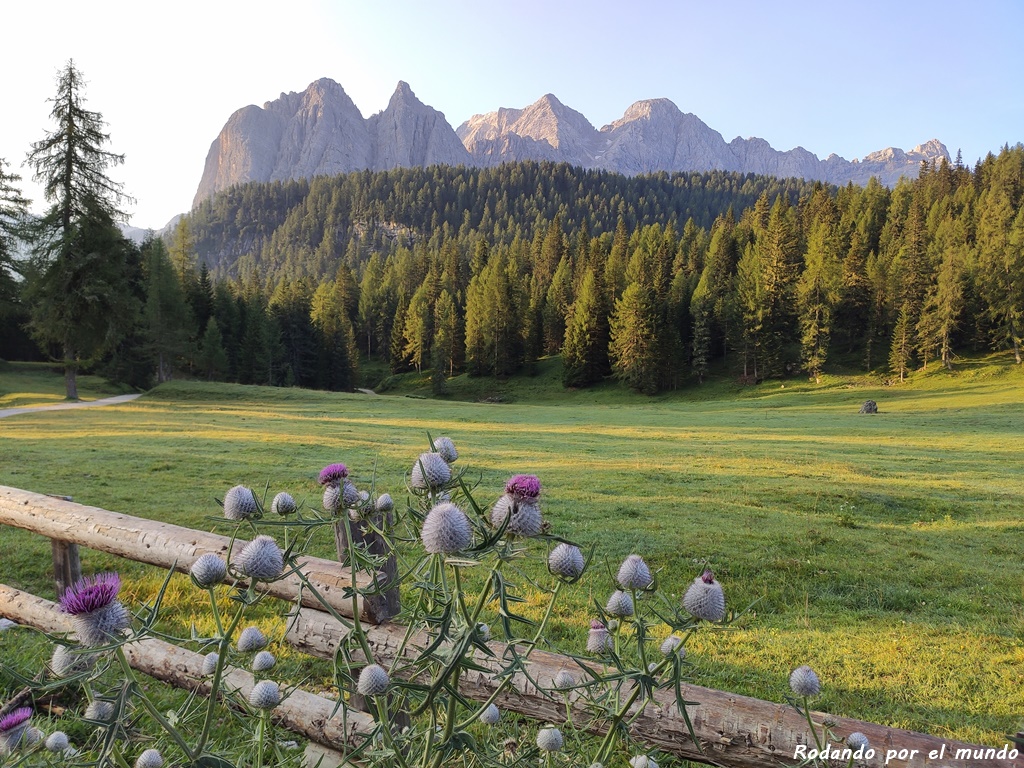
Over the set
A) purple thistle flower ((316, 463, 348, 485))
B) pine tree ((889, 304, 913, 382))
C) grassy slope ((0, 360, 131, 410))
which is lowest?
grassy slope ((0, 360, 131, 410))

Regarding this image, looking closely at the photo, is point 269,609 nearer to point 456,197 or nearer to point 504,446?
point 504,446

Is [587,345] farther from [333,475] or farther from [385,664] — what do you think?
[333,475]

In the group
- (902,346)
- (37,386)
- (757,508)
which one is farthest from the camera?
(902,346)

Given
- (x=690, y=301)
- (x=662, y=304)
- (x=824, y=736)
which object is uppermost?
(x=690, y=301)

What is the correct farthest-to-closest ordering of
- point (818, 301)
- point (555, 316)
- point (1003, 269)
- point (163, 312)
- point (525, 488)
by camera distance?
point (555, 316) < point (1003, 269) < point (818, 301) < point (163, 312) < point (525, 488)

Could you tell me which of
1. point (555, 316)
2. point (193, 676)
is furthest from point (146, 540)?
point (555, 316)

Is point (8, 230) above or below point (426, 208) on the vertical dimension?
below

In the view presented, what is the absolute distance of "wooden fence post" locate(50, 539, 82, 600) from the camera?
4.57 metres

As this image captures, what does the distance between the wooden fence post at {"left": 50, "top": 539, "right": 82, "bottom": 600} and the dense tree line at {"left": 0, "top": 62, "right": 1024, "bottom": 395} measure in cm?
2660

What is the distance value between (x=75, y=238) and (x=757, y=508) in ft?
103

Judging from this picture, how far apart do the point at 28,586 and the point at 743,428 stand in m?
22.6

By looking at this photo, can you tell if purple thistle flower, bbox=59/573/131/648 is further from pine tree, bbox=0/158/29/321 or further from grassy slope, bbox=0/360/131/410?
pine tree, bbox=0/158/29/321

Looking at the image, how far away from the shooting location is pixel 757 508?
9.40m

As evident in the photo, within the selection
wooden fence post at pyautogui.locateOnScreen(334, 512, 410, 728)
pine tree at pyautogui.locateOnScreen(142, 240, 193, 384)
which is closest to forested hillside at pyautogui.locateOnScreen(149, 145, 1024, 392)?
pine tree at pyautogui.locateOnScreen(142, 240, 193, 384)
